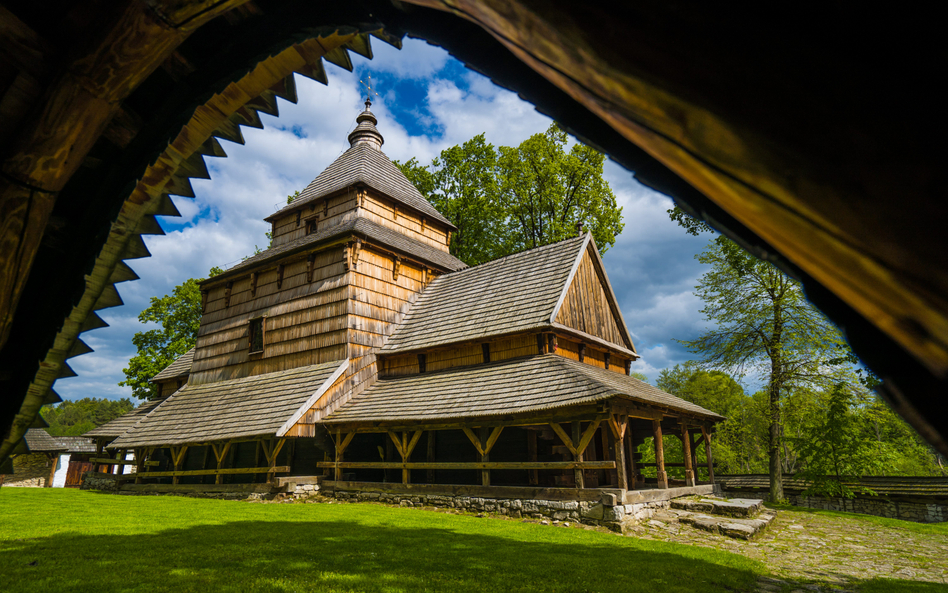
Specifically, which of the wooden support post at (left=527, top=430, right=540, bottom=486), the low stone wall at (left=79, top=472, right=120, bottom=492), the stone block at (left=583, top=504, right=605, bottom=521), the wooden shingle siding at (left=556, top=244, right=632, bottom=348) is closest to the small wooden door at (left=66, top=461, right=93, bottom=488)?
the low stone wall at (left=79, top=472, right=120, bottom=492)

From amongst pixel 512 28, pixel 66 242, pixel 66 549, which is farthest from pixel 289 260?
pixel 512 28

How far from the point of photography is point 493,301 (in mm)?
15836

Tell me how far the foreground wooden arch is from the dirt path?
22.6ft

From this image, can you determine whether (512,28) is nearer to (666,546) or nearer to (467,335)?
(666,546)

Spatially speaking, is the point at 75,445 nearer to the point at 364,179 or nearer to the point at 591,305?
the point at 364,179

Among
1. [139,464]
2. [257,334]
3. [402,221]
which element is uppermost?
[402,221]

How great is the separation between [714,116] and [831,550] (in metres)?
11.4

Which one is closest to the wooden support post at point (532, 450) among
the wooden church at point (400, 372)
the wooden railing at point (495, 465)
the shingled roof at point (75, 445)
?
the wooden church at point (400, 372)

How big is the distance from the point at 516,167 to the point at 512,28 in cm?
2704

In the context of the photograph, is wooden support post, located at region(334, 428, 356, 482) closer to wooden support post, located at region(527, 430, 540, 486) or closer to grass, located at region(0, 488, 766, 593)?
grass, located at region(0, 488, 766, 593)

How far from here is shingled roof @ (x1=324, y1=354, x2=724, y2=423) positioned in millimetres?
10875

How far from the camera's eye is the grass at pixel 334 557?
5.00 metres

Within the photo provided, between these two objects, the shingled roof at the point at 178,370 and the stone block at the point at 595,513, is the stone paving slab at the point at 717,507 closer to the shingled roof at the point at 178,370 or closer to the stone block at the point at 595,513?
the stone block at the point at 595,513

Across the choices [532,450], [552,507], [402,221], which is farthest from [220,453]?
[552,507]
